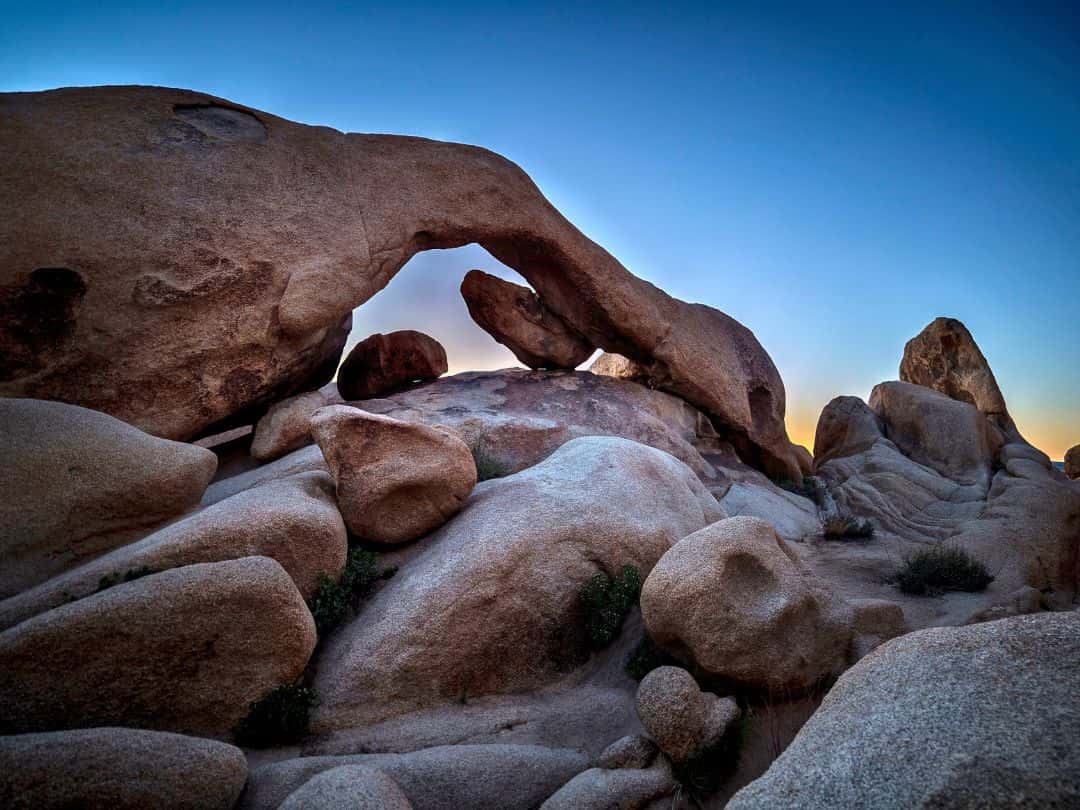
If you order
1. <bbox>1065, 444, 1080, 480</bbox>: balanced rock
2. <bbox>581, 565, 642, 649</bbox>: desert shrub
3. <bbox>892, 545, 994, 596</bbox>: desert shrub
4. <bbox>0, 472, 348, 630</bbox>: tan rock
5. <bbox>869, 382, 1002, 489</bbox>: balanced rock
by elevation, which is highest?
<bbox>1065, 444, 1080, 480</bbox>: balanced rock

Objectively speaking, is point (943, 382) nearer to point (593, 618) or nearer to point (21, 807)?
point (593, 618)

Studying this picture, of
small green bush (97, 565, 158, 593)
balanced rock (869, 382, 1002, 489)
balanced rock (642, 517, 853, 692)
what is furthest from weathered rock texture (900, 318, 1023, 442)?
small green bush (97, 565, 158, 593)

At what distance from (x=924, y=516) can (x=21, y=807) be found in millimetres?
19100

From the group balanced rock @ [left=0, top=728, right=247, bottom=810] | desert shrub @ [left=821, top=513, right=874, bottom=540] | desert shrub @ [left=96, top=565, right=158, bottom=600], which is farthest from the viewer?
desert shrub @ [left=821, top=513, right=874, bottom=540]

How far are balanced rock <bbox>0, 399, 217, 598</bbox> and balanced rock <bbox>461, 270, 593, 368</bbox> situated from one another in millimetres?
10679

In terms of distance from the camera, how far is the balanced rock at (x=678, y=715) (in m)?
5.82

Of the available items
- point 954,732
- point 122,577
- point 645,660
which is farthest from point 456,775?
point 122,577

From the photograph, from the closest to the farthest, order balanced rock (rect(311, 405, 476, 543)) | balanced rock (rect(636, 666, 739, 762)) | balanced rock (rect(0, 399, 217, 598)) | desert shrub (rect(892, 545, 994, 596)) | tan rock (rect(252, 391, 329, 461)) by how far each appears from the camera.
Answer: balanced rock (rect(636, 666, 739, 762)), balanced rock (rect(0, 399, 217, 598)), balanced rock (rect(311, 405, 476, 543)), desert shrub (rect(892, 545, 994, 596)), tan rock (rect(252, 391, 329, 461))

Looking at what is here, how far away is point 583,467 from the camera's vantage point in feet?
33.5

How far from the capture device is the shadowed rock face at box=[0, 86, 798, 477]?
33.4 feet

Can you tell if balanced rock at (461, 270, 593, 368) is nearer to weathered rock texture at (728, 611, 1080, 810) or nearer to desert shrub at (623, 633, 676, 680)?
desert shrub at (623, 633, 676, 680)

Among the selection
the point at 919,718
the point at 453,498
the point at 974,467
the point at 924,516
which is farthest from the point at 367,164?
the point at 974,467

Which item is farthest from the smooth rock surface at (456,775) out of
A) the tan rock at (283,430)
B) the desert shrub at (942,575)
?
the desert shrub at (942,575)

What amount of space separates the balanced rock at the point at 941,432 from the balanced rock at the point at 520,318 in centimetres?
1266
